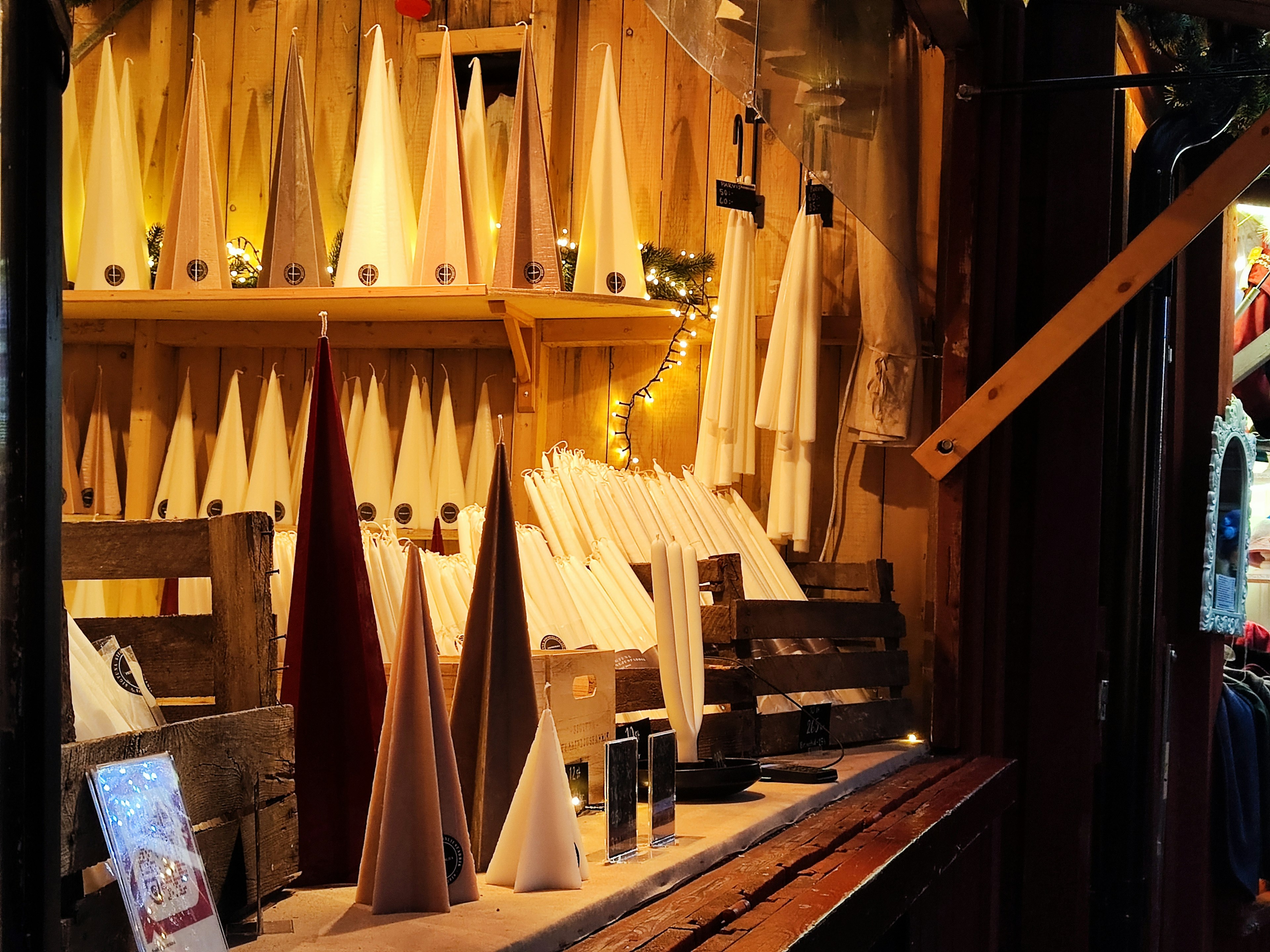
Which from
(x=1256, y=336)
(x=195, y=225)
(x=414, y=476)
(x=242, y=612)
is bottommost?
(x=242, y=612)

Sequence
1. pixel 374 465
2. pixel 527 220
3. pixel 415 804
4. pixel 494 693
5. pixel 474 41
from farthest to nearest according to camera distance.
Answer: pixel 474 41, pixel 374 465, pixel 527 220, pixel 494 693, pixel 415 804

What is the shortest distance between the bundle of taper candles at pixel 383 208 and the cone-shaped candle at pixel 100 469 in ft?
1.62

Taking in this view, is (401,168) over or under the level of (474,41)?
under

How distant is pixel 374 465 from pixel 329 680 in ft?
7.18

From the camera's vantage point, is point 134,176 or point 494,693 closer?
point 494,693

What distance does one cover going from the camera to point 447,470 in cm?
380

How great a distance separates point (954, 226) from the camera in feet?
11.4

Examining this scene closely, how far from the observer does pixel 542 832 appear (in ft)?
5.31

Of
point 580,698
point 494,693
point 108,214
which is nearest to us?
point 494,693

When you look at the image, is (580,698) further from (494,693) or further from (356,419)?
(356,419)

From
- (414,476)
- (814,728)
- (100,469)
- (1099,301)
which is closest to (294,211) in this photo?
(414,476)

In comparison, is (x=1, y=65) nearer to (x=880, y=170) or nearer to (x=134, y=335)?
(x=880, y=170)

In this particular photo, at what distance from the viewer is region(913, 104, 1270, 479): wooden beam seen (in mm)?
3100

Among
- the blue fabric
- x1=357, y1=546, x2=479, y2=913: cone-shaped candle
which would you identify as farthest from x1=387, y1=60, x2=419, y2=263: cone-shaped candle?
the blue fabric
